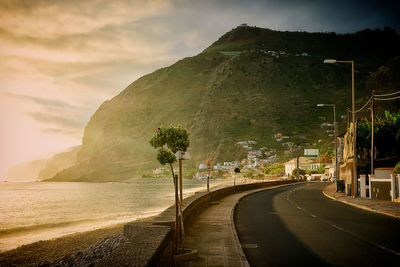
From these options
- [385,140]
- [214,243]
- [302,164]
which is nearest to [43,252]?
[214,243]

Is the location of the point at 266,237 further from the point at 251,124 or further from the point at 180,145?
the point at 251,124

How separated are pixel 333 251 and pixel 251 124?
6794 inches

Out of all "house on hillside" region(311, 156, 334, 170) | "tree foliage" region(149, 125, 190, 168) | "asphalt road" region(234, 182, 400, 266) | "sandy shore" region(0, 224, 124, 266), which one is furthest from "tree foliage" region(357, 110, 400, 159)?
"house on hillside" region(311, 156, 334, 170)

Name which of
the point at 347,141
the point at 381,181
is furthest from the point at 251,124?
the point at 381,181

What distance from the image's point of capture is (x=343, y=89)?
626ft

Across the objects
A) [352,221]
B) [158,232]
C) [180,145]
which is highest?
[180,145]

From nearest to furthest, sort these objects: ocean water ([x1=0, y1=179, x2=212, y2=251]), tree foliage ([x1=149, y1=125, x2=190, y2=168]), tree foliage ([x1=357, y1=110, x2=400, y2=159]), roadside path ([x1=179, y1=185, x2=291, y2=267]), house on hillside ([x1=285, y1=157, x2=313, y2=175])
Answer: roadside path ([x1=179, y1=185, x2=291, y2=267]) → tree foliage ([x1=149, y1=125, x2=190, y2=168]) → ocean water ([x1=0, y1=179, x2=212, y2=251]) → tree foliage ([x1=357, y1=110, x2=400, y2=159]) → house on hillside ([x1=285, y1=157, x2=313, y2=175])

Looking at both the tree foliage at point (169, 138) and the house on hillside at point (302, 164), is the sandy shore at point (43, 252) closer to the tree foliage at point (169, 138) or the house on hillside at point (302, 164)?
the tree foliage at point (169, 138)

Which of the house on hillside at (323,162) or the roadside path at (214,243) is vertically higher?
the roadside path at (214,243)

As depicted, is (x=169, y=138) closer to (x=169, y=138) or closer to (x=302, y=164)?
(x=169, y=138)

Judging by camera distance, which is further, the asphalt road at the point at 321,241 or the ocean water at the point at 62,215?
the ocean water at the point at 62,215

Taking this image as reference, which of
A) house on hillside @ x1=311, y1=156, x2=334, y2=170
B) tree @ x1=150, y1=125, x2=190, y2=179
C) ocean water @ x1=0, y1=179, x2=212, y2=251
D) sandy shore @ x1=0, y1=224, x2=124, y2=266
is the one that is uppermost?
tree @ x1=150, y1=125, x2=190, y2=179

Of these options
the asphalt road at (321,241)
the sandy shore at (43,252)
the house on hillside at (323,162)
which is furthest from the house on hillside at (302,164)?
the asphalt road at (321,241)

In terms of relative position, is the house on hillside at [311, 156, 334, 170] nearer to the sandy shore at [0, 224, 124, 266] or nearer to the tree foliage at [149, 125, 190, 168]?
the sandy shore at [0, 224, 124, 266]
